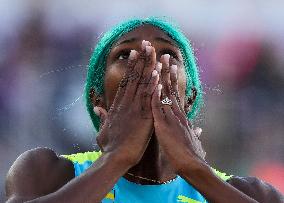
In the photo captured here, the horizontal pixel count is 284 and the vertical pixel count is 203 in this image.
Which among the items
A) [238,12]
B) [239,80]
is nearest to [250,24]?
[238,12]

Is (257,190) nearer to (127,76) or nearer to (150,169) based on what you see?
(150,169)

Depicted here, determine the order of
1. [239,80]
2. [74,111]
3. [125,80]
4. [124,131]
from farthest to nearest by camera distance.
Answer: [239,80], [74,111], [125,80], [124,131]

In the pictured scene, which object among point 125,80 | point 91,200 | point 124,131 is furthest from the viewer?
point 125,80

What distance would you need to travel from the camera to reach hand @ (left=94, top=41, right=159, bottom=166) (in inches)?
66.3

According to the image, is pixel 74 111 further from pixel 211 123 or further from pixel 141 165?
pixel 141 165

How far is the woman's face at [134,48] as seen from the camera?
1.96 metres

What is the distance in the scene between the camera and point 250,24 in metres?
3.94

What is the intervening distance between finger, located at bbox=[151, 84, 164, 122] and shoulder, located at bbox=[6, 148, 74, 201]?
377 millimetres

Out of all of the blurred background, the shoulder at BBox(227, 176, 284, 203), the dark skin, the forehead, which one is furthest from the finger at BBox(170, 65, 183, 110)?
the blurred background

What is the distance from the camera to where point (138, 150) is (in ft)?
5.52

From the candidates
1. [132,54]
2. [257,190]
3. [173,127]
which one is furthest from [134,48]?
[257,190]

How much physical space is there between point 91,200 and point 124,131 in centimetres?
24

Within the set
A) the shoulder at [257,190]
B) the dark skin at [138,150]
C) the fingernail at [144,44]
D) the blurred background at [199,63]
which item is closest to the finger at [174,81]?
the dark skin at [138,150]

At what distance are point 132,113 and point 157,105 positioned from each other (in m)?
0.08
